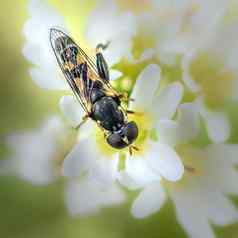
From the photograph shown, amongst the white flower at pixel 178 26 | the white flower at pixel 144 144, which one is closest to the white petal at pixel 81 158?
the white flower at pixel 144 144

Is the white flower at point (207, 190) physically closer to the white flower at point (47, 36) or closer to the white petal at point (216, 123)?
the white petal at point (216, 123)

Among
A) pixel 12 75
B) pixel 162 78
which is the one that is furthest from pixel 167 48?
pixel 12 75

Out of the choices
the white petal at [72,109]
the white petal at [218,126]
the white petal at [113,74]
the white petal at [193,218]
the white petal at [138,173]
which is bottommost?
the white petal at [193,218]

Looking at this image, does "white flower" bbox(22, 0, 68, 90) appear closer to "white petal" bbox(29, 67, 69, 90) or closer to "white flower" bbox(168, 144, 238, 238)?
"white petal" bbox(29, 67, 69, 90)

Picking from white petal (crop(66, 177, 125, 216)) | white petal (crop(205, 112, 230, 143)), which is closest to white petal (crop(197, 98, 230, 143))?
white petal (crop(205, 112, 230, 143))

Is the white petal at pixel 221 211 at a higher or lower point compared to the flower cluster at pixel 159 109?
lower

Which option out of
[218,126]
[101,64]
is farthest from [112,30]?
[218,126]

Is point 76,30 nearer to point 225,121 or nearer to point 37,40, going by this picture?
point 37,40

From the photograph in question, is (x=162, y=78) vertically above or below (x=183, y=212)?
above
